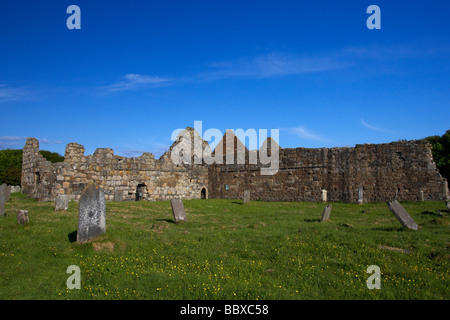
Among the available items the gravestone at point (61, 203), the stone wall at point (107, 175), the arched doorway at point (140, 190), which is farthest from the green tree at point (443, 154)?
the gravestone at point (61, 203)

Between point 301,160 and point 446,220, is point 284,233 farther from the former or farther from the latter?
point 301,160

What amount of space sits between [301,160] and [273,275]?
17344mm

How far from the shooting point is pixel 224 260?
8.58 metres

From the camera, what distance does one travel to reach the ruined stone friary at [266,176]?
1997 centimetres

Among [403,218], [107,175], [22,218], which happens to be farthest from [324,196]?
[22,218]

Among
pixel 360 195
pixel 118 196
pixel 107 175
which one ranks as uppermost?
pixel 107 175

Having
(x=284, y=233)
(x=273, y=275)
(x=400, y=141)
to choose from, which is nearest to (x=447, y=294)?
(x=273, y=275)

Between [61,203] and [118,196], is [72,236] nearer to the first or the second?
[61,203]

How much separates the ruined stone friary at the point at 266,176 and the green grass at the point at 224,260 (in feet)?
24.1

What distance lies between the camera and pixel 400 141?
20422 millimetres

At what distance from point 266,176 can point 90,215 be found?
17510 millimetres

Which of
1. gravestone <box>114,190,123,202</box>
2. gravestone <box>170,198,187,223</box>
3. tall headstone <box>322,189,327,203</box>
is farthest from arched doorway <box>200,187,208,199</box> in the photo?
gravestone <box>170,198,187,223</box>

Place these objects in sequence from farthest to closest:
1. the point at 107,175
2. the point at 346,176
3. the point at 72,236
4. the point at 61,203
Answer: the point at 346,176
the point at 107,175
the point at 61,203
the point at 72,236

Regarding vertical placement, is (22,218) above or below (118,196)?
below
